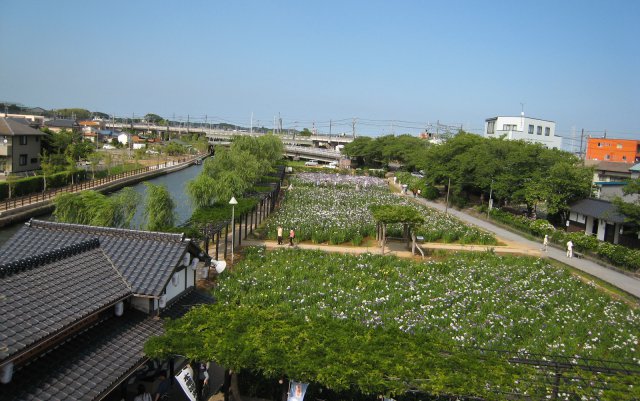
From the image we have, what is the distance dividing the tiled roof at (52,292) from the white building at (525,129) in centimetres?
6150

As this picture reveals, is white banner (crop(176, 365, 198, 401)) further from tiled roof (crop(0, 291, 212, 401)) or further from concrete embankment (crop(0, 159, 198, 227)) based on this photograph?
concrete embankment (crop(0, 159, 198, 227))

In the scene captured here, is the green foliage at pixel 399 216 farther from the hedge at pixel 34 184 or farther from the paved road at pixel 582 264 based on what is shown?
the hedge at pixel 34 184

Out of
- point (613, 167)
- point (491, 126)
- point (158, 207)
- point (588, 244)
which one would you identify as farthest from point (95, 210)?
point (491, 126)

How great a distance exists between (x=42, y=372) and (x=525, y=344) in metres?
11.7

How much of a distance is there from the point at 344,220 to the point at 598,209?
1486 centimetres

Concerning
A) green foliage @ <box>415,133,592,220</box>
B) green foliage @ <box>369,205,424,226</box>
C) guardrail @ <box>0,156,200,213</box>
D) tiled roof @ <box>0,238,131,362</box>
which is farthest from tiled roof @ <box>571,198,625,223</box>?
guardrail @ <box>0,156,200,213</box>

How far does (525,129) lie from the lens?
220ft

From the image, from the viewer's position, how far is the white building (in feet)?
218

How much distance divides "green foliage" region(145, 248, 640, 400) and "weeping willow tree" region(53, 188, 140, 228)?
6209 millimetres

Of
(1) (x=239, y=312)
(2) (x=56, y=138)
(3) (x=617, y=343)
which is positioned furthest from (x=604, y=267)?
(2) (x=56, y=138)

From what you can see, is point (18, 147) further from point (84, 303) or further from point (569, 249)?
point (569, 249)

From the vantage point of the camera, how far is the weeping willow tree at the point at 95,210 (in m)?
21.9

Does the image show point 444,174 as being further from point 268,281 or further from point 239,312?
point 239,312

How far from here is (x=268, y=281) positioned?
17547 millimetres
